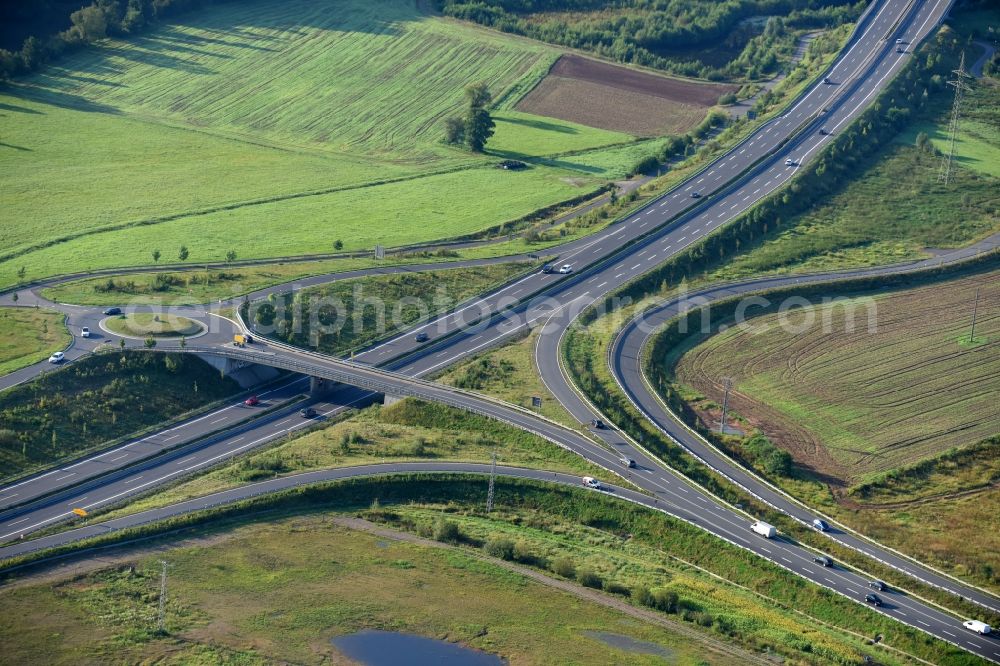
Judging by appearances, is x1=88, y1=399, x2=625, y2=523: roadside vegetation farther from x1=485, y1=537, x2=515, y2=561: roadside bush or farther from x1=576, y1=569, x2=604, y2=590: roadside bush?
x1=576, y1=569, x2=604, y2=590: roadside bush

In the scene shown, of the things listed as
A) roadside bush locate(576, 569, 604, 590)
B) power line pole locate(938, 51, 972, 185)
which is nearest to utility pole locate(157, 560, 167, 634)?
roadside bush locate(576, 569, 604, 590)

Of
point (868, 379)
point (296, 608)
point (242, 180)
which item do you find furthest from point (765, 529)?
point (242, 180)

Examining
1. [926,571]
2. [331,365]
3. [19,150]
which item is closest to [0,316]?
[331,365]

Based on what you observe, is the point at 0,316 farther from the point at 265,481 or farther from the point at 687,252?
the point at 687,252

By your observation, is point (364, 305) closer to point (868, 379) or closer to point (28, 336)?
point (28, 336)

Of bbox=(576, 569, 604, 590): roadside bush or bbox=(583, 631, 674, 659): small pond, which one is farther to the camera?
bbox=(576, 569, 604, 590): roadside bush
